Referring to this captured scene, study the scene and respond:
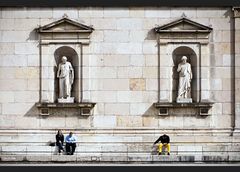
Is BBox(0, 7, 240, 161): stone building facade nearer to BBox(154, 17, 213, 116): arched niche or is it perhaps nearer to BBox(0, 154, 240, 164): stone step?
BBox(154, 17, 213, 116): arched niche

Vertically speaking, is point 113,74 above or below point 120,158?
above

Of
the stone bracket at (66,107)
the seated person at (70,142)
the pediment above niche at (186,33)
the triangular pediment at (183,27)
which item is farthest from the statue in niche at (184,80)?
the seated person at (70,142)

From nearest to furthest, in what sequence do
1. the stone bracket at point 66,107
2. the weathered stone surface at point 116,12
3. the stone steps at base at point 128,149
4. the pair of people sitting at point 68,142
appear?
the pair of people sitting at point 68,142 < the stone steps at base at point 128,149 < the stone bracket at point 66,107 < the weathered stone surface at point 116,12

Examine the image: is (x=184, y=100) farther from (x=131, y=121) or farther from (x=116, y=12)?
(x=116, y=12)

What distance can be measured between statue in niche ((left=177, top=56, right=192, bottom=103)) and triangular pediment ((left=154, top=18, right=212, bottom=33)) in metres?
1.49

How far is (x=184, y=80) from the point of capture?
156 ft

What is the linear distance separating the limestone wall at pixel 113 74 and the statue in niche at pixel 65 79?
720 millimetres

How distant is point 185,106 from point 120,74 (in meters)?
3.69

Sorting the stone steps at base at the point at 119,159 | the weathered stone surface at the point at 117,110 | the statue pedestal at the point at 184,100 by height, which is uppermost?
the statue pedestal at the point at 184,100

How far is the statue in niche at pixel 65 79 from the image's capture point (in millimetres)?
47562

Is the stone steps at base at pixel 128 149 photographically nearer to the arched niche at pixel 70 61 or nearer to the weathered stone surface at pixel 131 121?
the weathered stone surface at pixel 131 121

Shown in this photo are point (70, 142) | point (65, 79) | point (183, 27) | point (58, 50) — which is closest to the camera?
point (70, 142)

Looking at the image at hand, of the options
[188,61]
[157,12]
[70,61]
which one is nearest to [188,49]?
[188,61]

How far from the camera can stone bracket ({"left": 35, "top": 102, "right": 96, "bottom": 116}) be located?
47.5 m
